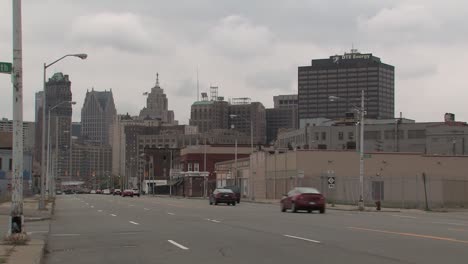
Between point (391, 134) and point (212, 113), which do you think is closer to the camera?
point (391, 134)

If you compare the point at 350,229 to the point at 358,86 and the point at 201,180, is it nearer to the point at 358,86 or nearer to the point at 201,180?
the point at 358,86

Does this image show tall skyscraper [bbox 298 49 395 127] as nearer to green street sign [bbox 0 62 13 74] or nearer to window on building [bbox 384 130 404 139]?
window on building [bbox 384 130 404 139]

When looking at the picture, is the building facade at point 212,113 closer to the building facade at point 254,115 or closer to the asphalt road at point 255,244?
the building facade at point 254,115

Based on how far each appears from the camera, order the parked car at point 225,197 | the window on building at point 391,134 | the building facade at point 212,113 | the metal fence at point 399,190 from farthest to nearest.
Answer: the building facade at point 212,113 < the window on building at point 391,134 < the parked car at point 225,197 < the metal fence at point 399,190

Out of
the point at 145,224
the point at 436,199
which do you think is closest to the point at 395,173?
the point at 436,199

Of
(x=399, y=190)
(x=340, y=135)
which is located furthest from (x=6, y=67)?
(x=340, y=135)

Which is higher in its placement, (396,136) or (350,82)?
(350,82)

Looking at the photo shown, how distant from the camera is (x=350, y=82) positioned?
9794 cm

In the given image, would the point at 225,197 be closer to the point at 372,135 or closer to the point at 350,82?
the point at 350,82

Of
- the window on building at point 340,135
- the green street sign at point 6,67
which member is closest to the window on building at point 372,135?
the window on building at point 340,135

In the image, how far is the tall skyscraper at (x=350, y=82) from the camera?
97.7m

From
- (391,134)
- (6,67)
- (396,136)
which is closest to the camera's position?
(6,67)

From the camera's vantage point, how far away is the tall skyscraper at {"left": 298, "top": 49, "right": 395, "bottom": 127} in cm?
9769

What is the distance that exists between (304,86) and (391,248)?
365 feet
